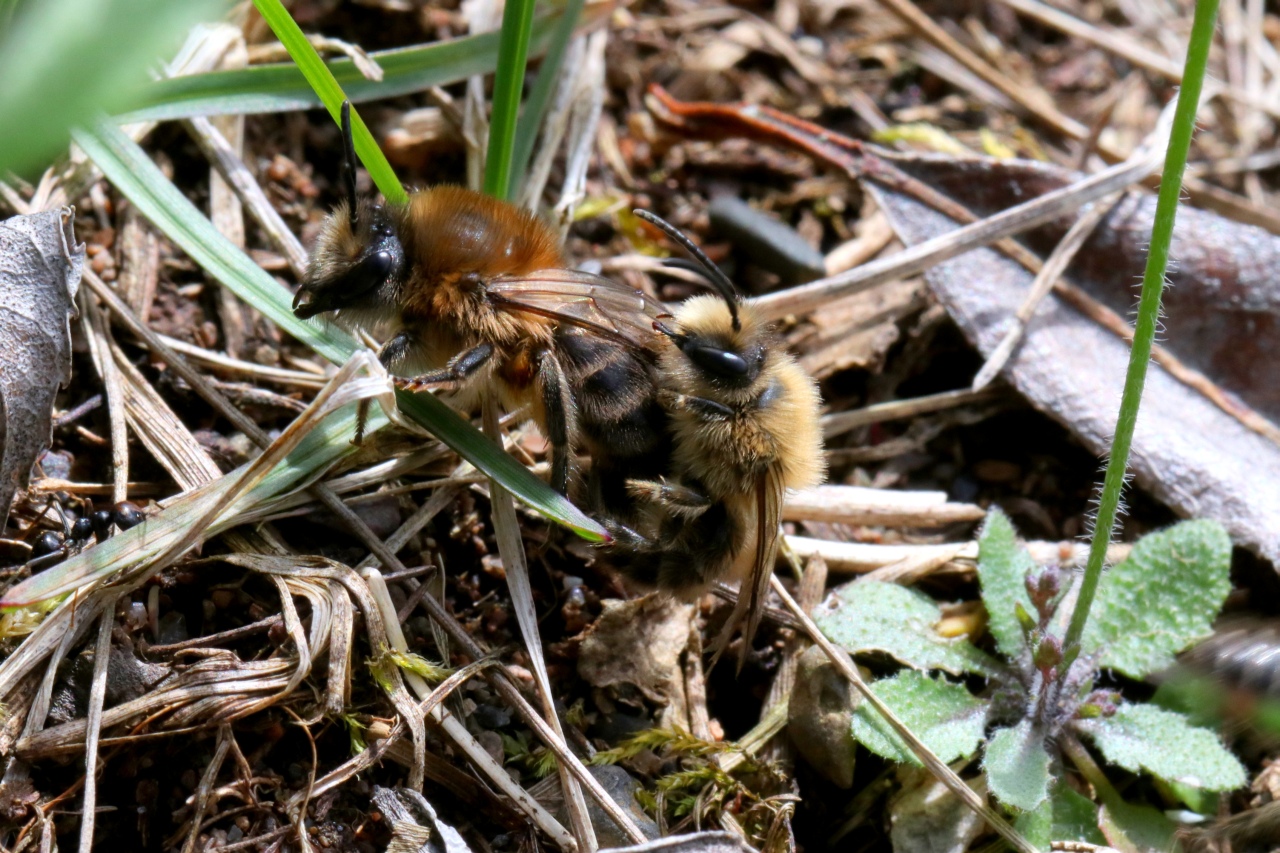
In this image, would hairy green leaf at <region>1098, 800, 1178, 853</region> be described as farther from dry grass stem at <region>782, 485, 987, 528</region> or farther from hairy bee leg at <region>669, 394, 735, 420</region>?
hairy bee leg at <region>669, 394, 735, 420</region>

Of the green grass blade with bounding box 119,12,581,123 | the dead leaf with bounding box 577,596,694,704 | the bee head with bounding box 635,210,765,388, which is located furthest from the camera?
the green grass blade with bounding box 119,12,581,123

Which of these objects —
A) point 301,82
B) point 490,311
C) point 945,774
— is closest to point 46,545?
point 490,311

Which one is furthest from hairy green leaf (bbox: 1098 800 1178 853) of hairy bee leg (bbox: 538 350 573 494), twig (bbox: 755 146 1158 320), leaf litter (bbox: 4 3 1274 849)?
twig (bbox: 755 146 1158 320)

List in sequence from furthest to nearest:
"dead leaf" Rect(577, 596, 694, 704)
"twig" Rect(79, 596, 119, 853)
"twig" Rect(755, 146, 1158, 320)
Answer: "twig" Rect(755, 146, 1158, 320), "dead leaf" Rect(577, 596, 694, 704), "twig" Rect(79, 596, 119, 853)

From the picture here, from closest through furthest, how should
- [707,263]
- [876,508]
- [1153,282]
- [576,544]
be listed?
[1153,282]
[707,263]
[576,544]
[876,508]

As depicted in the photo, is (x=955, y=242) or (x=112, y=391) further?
(x=955, y=242)

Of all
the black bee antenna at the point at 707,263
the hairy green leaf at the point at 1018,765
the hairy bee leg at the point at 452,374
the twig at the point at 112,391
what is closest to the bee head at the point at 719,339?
the black bee antenna at the point at 707,263

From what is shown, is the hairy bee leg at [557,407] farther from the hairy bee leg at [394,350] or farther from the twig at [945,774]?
the twig at [945,774]

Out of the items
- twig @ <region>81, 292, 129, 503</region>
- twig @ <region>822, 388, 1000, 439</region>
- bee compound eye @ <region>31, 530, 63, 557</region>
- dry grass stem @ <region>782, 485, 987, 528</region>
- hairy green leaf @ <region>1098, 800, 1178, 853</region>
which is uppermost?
twig @ <region>81, 292, 129, 503</region>

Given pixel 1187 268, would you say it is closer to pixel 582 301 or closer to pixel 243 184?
pixel 582 301
